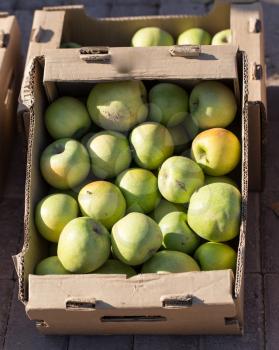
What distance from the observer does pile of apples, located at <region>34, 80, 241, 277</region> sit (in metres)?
2.40

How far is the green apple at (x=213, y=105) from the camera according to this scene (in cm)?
265

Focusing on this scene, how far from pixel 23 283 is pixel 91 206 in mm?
406

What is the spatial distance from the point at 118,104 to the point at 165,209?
0.46m

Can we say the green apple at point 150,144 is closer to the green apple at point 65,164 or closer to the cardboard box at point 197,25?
the green apple at point 65,164

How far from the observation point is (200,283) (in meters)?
2.18

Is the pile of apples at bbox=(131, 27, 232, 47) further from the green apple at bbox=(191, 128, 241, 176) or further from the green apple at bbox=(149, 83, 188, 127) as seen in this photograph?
the green apple at bbox=(191, 128, 241, 176)

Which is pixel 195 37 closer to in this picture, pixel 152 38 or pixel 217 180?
pixel 152 38

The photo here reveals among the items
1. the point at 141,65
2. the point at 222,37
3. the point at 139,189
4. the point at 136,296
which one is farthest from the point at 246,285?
the point at 222,37

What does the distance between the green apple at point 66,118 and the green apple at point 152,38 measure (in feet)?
1.86

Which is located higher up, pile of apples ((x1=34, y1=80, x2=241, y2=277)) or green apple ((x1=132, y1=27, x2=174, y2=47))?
green apple ((x1=132, y1=27, x2=174, y2=47))

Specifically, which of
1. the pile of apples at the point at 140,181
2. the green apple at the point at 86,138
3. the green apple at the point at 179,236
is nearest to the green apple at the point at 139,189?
the pile of apples at the point at 140,181

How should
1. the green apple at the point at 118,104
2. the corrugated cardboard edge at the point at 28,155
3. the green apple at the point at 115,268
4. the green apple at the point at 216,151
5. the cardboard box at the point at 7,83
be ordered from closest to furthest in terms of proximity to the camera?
the corrugated cardboard edge at the point at 28,155
the green apple at the point at 115,268
the green apple at the point at 216,151
the green apple at the point at 118,104
the cardboard box at the point at 7,83

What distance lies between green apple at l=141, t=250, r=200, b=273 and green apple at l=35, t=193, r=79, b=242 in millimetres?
357

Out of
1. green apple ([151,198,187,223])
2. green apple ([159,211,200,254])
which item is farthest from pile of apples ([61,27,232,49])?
green apple ([159,211,200,254])
